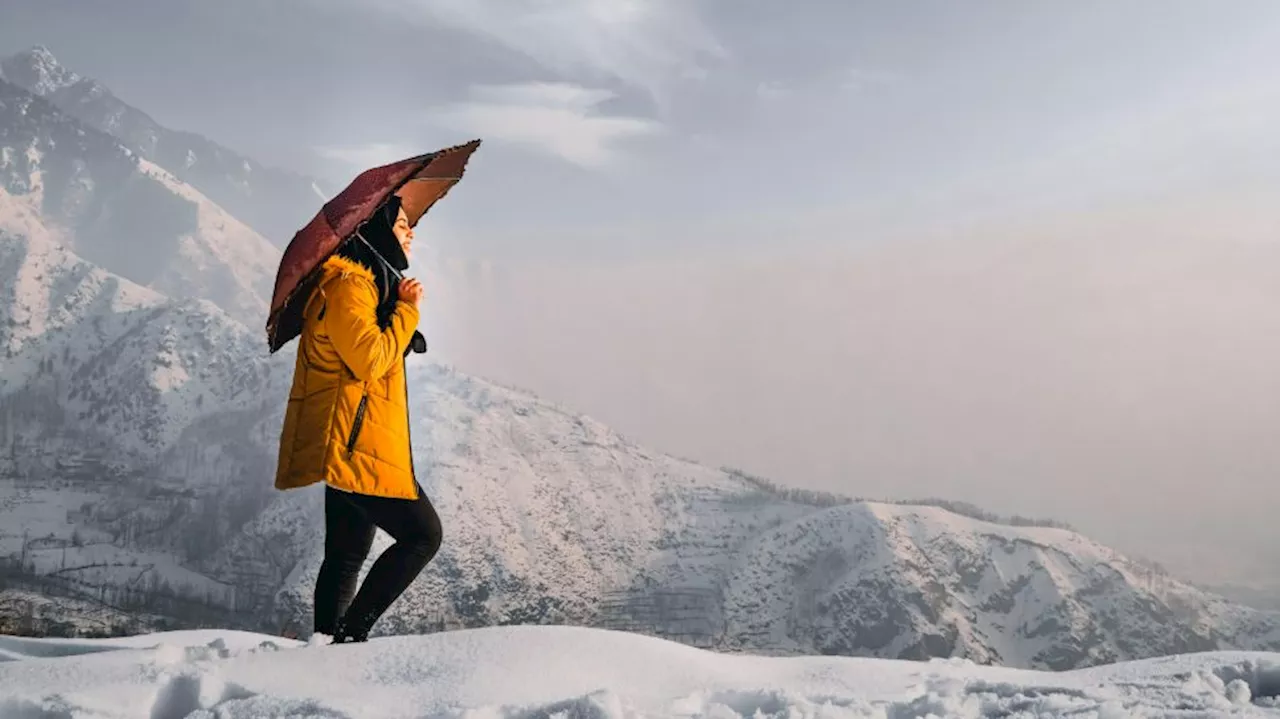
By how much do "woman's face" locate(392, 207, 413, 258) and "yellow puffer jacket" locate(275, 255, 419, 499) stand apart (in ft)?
1.32

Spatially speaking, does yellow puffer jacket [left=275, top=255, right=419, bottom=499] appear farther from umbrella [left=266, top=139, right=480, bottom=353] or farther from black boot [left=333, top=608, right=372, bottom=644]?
black boot [left=333, top=608, right=372, bottom=644]

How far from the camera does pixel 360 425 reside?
5.68 metres

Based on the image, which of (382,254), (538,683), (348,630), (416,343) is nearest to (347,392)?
(416,343)

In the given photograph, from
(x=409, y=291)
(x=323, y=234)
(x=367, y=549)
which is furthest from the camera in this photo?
(x=367, y=549)

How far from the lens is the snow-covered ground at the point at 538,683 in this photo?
471cm

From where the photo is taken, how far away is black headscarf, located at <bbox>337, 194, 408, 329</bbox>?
583 centimetres

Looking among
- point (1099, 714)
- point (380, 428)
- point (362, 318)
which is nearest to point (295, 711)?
point (380, 428)

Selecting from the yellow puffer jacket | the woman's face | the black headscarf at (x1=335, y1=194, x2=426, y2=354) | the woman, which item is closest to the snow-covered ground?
the woman

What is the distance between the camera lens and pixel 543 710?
4738mm

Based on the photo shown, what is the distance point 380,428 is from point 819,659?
3458mm

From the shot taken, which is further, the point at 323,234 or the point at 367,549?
the point at 367,549

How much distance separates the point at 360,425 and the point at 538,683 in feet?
6.23

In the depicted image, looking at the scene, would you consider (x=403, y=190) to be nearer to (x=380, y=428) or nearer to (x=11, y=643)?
(x=380, y=428)

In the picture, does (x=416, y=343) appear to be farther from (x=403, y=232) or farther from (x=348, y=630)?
(x=348, y=630)
